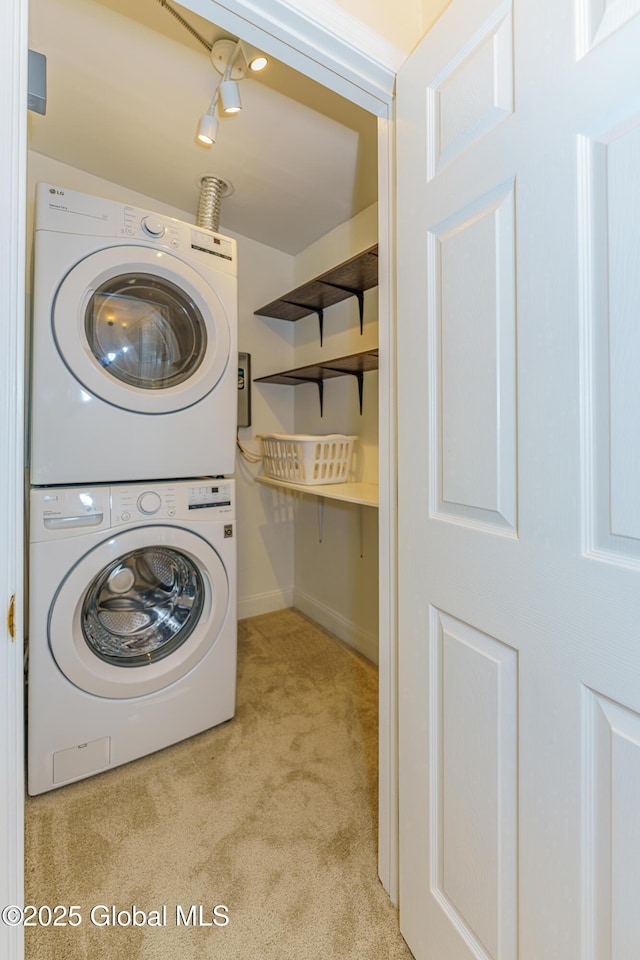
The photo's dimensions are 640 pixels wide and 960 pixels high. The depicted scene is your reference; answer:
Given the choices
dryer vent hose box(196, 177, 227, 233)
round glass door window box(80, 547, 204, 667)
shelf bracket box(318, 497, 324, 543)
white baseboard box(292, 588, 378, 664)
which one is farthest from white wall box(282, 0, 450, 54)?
white baseboard box(292, 588, 378, 664)

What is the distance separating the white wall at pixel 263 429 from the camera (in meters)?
2.48

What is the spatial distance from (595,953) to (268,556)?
2.23 m

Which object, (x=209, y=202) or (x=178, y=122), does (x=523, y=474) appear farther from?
(x=209, y=202)

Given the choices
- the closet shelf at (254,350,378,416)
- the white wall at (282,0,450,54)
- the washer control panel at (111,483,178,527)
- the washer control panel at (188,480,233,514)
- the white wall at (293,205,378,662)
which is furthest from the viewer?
the white wall at (293,205,378,662)

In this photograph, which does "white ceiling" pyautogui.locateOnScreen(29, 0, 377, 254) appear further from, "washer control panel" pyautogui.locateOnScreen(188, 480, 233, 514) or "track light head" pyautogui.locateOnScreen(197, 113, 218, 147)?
"washer control panel" pyautogui.locateOnScreen(188, 480, 233, 514)

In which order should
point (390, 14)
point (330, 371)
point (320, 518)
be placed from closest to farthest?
1. point (390, 14)
2. point (330, 371)
3. point (320, 518)

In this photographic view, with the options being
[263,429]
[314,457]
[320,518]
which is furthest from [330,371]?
[320,518]

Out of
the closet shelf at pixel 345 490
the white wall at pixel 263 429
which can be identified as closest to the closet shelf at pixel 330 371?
the white wall at pixel 263 429

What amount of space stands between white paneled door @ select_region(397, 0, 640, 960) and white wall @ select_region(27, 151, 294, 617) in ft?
5.70

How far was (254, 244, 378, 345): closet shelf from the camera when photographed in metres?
1.69

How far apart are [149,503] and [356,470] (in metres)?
1.09

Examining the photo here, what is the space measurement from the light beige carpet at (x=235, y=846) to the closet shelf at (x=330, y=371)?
4.92 ft

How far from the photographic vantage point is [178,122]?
1567 millimetres

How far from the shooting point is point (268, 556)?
264 cm
